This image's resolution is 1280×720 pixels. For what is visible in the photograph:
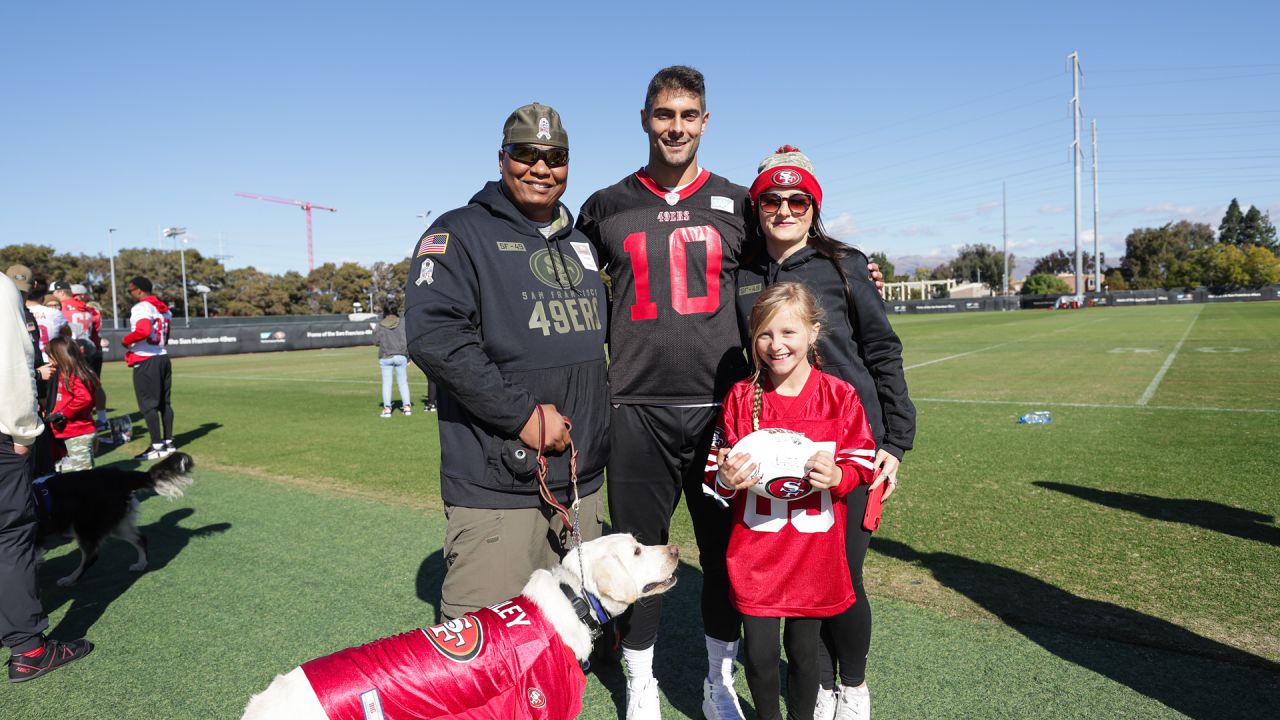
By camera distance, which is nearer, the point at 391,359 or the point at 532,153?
the point at 532,153

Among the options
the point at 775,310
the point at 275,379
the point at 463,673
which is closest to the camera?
the point at 463,673

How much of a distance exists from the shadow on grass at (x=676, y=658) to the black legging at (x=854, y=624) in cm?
63

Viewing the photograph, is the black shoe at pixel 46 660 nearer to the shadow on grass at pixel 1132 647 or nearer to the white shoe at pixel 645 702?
the white shoe at pixel 645 702

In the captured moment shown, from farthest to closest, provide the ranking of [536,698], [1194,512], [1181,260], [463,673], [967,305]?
[1181,260]
[967,305]
[1194,512]
[536,698]
[463,673]

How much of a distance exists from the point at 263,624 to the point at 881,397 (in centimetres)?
386

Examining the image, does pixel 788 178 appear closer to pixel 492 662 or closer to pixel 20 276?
pixel 492 662

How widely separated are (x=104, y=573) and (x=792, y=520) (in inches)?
215

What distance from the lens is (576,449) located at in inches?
112

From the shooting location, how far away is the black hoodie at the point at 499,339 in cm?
249

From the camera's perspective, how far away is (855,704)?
2830 millimetres

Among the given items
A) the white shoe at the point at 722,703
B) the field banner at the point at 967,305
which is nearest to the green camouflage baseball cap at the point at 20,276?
the white shoe at the point at 722,703

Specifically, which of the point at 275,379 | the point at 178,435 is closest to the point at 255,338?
the point at 275,379

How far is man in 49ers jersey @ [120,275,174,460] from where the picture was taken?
9328mm

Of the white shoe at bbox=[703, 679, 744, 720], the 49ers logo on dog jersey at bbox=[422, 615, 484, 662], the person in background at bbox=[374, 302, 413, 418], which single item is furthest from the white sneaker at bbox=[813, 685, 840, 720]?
the person in background at bbox=[374, 302, 413, 418]
